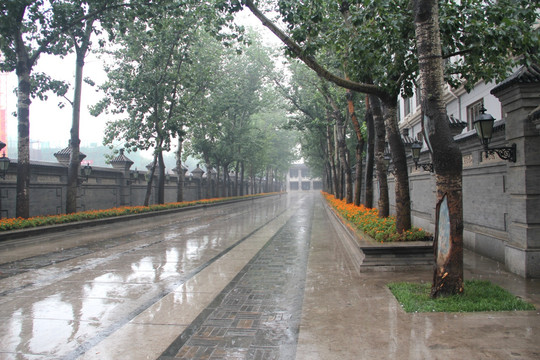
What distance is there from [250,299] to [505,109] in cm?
600

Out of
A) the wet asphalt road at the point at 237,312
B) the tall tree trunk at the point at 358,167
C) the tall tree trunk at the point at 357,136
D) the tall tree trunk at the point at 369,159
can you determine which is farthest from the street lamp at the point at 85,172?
the tall tree trunk at the point at 369,159

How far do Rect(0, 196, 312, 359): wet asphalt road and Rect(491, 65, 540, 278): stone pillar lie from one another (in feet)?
15.2

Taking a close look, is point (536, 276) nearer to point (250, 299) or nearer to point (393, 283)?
point (393, 283)

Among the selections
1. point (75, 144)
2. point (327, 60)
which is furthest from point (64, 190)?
point (327, 60)

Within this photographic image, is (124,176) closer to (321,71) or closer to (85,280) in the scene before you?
(85,280)

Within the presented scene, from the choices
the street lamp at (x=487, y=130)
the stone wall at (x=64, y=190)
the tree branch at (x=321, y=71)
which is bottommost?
the stone wall at (x=64, y=190)

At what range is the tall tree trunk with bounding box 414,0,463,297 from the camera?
16.2 feet

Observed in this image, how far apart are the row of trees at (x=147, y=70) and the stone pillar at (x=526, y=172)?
6589 millimetres

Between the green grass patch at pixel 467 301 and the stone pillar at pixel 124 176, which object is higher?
the stone pillar at pixel 124 176

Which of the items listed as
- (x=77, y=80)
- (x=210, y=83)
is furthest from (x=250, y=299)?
(x=210, y=83)

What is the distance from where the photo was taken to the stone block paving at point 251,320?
3.78 meters

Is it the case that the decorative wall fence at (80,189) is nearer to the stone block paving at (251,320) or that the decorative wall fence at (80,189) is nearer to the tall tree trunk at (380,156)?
the stone block paving at (251,320)

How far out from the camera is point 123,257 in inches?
356

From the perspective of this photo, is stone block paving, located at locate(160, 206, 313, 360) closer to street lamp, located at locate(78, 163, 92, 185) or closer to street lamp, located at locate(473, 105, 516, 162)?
street lamp, located at locate(473, 105, 516, 162)
